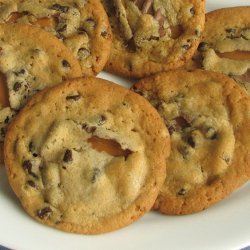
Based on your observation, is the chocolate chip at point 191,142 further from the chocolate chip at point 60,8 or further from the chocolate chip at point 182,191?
the chocolate chip at point 60,8

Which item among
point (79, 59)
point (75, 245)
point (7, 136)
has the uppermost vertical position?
point (79, 59)

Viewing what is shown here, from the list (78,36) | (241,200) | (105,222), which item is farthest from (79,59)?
(241,200)

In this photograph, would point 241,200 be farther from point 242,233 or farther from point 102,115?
point 102,115

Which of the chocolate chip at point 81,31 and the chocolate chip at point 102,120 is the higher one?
the chocolate chip at point 81,31

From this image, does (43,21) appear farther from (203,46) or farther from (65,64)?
(203,46)

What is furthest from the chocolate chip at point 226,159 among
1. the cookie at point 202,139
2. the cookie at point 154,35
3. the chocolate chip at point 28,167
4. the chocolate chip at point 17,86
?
the chocolate chip at point 17,86

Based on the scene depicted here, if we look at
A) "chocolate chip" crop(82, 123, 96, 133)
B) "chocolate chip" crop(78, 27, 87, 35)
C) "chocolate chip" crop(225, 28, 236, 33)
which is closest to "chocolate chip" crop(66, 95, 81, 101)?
"chocolate chip" crop(82, 123, 96, 133)

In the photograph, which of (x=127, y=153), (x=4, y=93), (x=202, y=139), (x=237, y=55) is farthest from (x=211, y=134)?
(x=4, y=93)
